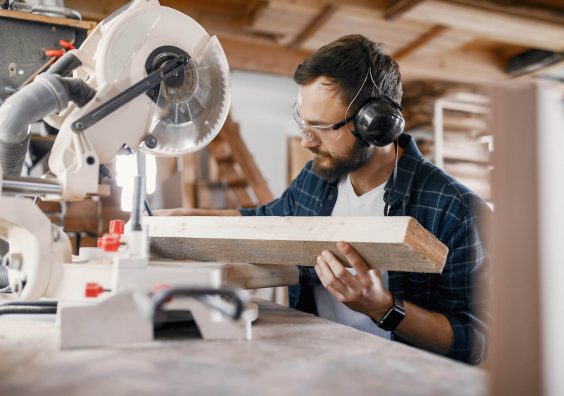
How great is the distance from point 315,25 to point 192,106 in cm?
315

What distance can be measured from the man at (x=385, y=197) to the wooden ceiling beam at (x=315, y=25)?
201 centimetres

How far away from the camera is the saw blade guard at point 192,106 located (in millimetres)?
1343

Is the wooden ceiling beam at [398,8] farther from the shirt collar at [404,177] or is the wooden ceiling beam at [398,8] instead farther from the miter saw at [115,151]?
the miter saw at [115,151]

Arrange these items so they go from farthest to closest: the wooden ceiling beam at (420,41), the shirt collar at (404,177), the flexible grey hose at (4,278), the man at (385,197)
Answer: the wooden ceiling beam at (420,41) → the shirt collar at (404,177) → the man at (385,197) → the flexible grey hose at (4,278)

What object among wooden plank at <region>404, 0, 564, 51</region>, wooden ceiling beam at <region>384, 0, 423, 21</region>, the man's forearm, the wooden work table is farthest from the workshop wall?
the wooden work table

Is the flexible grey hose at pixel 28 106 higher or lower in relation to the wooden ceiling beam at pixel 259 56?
lower

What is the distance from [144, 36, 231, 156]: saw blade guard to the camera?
134 centimetres

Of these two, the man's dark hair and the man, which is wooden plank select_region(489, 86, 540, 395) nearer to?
the man

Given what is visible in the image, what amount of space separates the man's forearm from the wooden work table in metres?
0.42

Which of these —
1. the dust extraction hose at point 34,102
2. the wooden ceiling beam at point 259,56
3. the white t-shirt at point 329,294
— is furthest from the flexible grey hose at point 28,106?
the wooden ceiling beam at point 259,56

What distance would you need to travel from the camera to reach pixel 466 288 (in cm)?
164

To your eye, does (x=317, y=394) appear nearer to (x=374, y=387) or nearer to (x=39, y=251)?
(x=374, y=387)

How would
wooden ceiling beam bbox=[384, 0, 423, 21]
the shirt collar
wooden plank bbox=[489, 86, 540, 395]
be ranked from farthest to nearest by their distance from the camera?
wooden ceiling beam bbox=[384, 0, 423, 21] → the shirt collar → wooden plank bbox=[489, 86, 540, 395]

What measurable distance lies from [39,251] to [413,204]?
1.22 m
